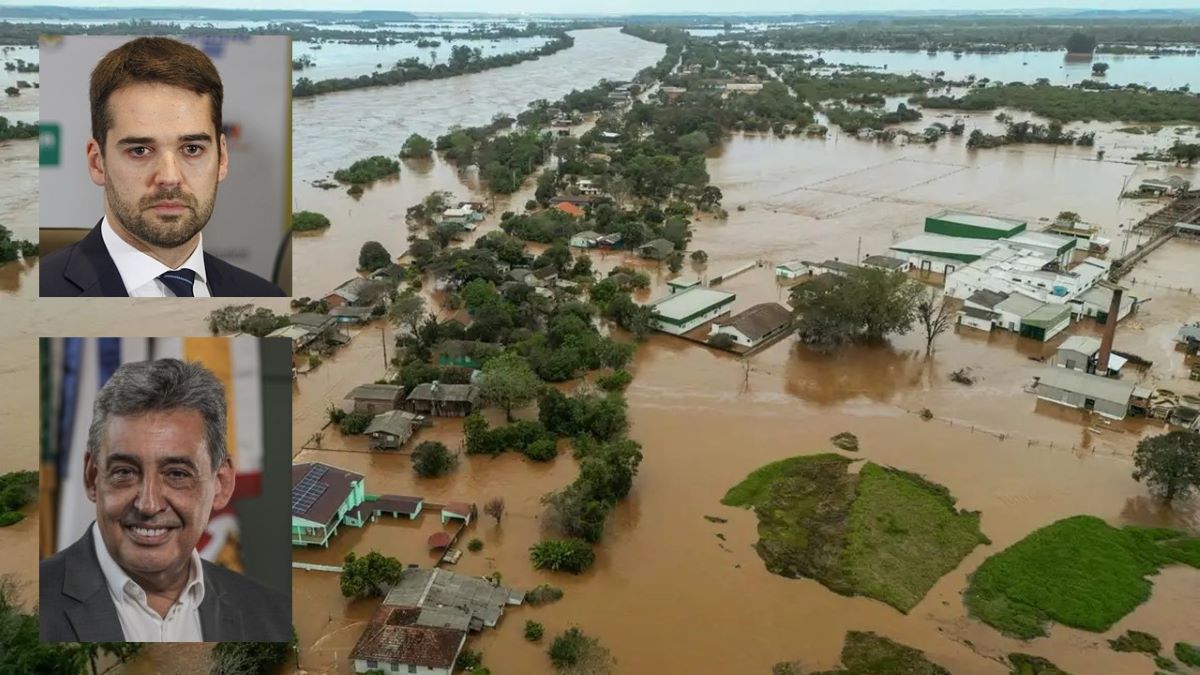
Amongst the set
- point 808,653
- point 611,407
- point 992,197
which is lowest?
point 808,653

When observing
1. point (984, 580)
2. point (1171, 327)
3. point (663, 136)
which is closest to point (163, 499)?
point (984, 580)

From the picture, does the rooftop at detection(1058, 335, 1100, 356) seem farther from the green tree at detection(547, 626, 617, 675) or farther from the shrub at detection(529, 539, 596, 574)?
the green tree at detection(547, 626, 617, 675)

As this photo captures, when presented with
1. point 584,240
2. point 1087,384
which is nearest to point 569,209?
point 584,240

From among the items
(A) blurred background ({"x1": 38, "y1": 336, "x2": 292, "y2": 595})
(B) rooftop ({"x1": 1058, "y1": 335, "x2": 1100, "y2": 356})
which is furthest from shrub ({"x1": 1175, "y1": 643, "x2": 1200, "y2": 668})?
(A) blurred background ({"x1": 38, "y1": 336, "x2": 292, "y2": 595})

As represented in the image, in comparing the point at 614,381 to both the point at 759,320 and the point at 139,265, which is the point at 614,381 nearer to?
the point at 759,320

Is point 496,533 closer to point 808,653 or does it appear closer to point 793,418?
point 808,653
